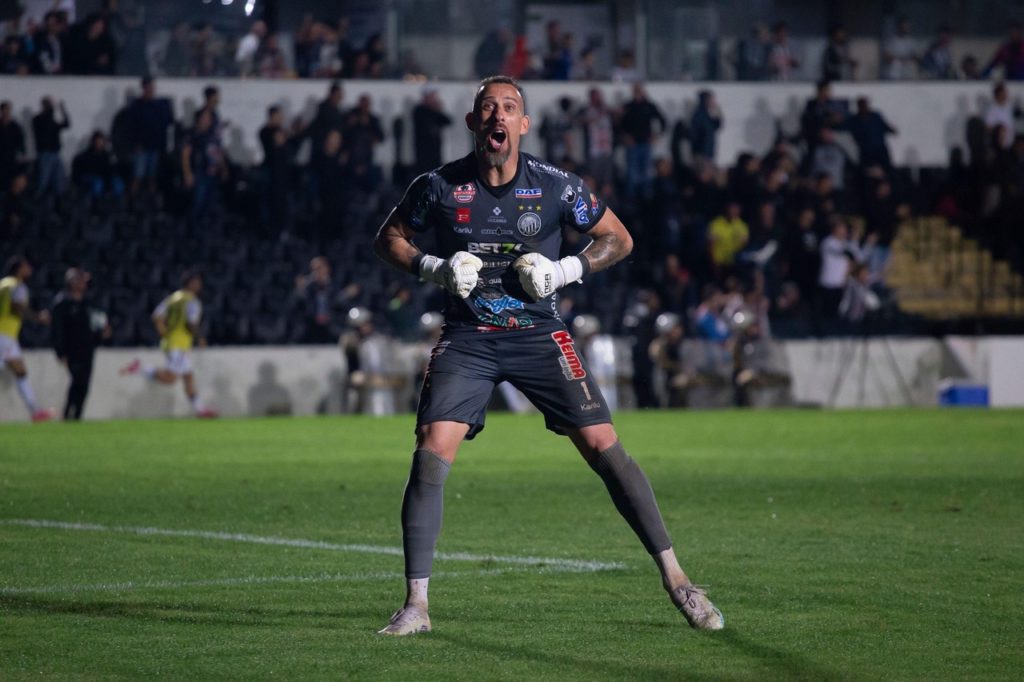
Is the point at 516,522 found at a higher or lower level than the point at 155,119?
lower

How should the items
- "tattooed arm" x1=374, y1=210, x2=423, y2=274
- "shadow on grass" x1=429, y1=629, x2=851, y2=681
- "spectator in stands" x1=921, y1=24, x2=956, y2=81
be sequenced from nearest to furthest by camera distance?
"shadow on grass" x1=429, y1=629, x2=851, y2=681 → "tattooed arm" x1=374, y1=210, x2=423, y2=274 → "spectator in stands" x1=921, y1=24, x2=956, y2=81

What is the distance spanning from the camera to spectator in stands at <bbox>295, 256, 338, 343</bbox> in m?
25.2

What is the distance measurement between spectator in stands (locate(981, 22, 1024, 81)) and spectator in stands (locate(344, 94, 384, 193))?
1184cm

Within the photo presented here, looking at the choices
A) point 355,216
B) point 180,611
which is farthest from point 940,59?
point 180,611

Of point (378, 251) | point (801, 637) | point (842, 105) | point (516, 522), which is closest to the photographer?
point (801, 637)

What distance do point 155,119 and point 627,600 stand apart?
20.7 meters

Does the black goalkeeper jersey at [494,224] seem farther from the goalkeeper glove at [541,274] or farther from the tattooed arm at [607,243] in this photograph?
the tattooed arm at [607,243]

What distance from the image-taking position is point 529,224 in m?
6.73

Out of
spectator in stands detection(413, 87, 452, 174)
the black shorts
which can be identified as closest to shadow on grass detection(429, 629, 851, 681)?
the black shorts

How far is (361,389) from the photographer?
973 inches

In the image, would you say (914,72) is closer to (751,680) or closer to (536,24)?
(536,24)

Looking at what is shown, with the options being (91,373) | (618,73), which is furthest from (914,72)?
(91,373)

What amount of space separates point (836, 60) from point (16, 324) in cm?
1547

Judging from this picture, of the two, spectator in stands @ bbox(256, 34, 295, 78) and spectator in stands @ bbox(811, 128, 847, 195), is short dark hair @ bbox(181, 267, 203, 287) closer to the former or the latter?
spectator in stands @ bbox(256, 34, 295, 78)
